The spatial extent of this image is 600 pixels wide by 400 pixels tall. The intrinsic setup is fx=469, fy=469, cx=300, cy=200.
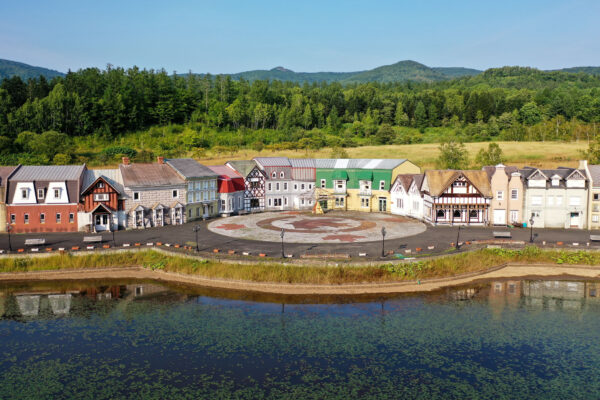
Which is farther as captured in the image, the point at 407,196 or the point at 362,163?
the point at 362,163

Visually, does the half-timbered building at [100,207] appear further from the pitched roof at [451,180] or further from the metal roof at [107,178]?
the pitched roof at [451,180]

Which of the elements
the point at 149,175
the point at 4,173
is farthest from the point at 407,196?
the point at 4,173

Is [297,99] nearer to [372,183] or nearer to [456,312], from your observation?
[372,183]

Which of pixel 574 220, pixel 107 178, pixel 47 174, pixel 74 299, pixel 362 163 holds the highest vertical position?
pixel 362 163

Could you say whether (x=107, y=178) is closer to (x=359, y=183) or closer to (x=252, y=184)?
(x=252, y=184)

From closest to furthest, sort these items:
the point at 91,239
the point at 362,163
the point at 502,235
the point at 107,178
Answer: the point at 91,239 < the point at 502,235 < the point at 107,178 < the point at 362,163

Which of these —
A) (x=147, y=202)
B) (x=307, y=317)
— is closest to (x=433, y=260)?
(x=307, y=317)

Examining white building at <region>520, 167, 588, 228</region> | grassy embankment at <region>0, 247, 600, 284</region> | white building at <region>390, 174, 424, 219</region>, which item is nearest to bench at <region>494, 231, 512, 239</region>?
grassy embankment at <region>0, 247, 600, 284</region>
